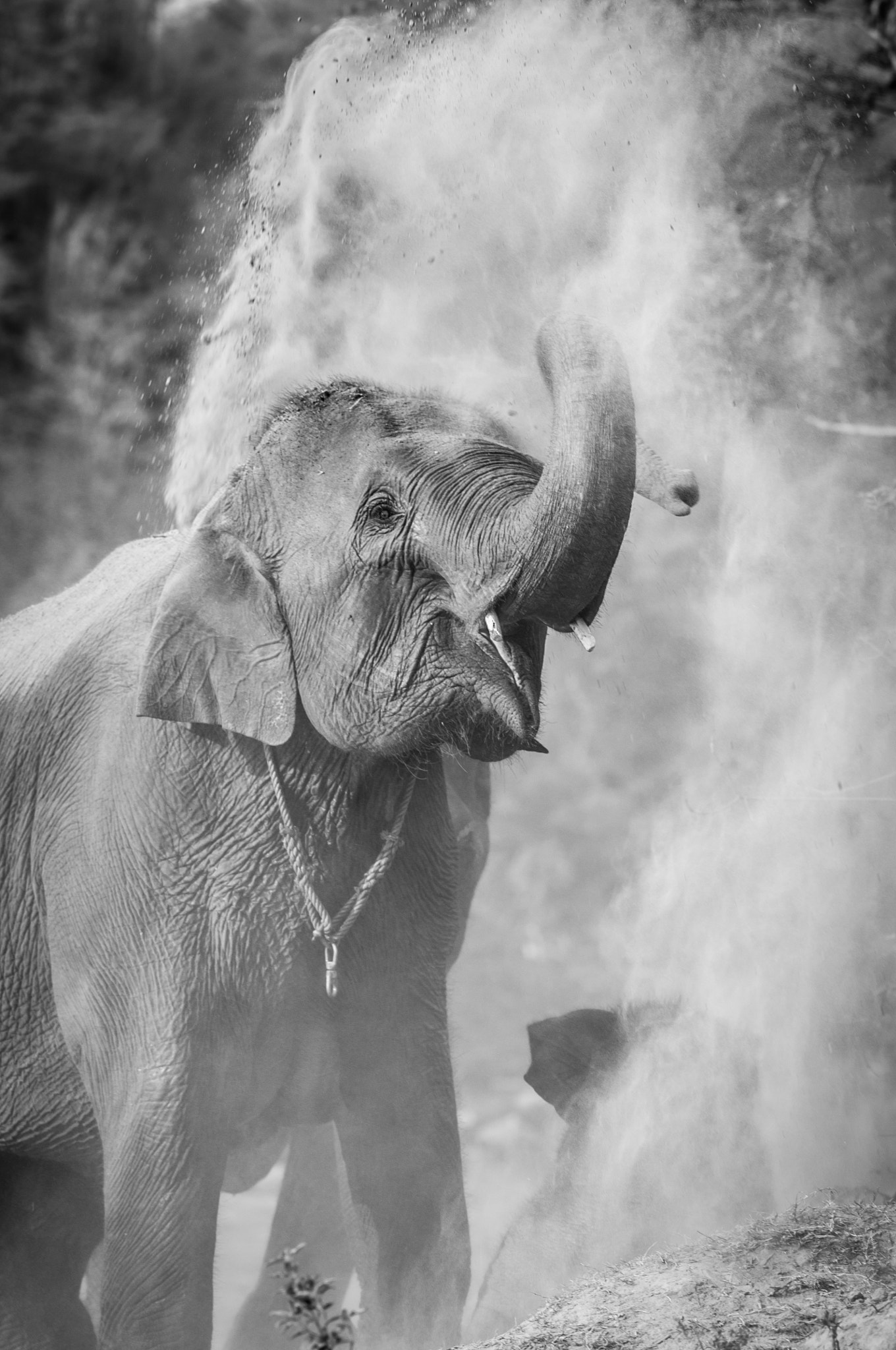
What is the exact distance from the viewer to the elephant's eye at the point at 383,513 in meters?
3.04

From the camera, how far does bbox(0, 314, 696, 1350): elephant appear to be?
292 cm

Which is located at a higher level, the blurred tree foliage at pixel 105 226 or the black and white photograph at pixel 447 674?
the blurred tree foliage at pixel 105 226

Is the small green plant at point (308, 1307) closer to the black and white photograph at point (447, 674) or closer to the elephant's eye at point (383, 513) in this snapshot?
the black and white photograph at point (447, 674)

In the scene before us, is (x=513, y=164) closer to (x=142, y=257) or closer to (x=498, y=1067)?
(x=142, y=257)

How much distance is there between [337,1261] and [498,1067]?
3.24 metres

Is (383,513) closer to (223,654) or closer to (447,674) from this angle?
(447,674)

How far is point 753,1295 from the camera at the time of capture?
2887 millimetres

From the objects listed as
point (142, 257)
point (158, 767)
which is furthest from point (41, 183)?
point (158, 767)

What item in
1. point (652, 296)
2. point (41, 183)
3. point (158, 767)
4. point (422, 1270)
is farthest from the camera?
point (41, 183)

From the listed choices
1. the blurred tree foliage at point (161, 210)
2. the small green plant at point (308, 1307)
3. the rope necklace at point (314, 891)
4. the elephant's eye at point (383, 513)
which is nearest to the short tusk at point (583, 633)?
the elephant's eye at point (383, 513)

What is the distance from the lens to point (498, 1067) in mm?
7918

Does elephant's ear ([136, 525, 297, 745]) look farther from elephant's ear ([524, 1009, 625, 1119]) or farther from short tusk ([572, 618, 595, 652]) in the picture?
elephant's ear ([524, 1009, 625, 1119])

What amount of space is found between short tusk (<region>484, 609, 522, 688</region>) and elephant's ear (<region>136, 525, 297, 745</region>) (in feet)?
1.75

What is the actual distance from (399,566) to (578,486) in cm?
53
